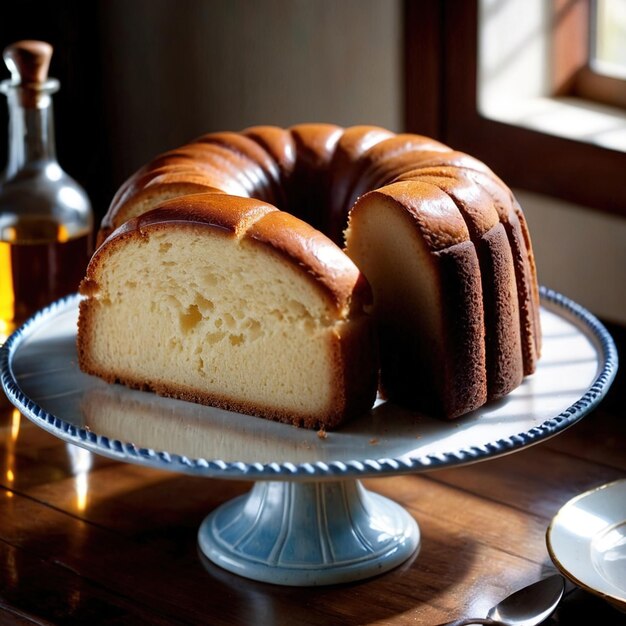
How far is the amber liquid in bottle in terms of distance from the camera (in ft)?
5.41

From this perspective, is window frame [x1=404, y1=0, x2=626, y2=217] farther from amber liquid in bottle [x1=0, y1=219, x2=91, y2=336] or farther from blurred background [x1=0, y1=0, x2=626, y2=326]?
amber liquid in bottle [x1=0, y1=219, x2=91, y2=336]

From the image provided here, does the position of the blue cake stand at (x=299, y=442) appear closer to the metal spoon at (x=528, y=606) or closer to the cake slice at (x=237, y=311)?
the cake slice at (x=237, y=311)

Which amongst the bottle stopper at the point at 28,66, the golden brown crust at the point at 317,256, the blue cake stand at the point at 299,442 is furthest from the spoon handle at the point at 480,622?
the bottle stopper at the point at 28,66

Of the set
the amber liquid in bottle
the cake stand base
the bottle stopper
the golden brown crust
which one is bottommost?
the cake stand base

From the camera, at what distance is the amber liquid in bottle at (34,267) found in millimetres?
1647

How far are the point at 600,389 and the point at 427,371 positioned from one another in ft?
0.51

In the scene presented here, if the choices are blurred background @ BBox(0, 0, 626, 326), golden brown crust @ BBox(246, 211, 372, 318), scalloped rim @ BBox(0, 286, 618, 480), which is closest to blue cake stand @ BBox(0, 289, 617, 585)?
scalloped rim @ BBox(0, 286, 618, 480)

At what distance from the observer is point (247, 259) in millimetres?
1098

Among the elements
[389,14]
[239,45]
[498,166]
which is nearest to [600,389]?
[498,166]

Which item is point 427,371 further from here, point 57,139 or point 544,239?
point 57,139

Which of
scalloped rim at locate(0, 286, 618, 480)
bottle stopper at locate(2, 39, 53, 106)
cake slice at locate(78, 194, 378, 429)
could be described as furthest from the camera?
bottle stopper at locate(2, 39, 53, 106)

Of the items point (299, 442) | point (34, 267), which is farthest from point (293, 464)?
point (34, 267)

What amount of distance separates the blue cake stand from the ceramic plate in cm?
10

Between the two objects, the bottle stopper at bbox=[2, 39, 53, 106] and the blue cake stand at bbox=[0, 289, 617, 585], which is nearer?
the blue cake stand at bbox=[0, 289, 617, 585]
